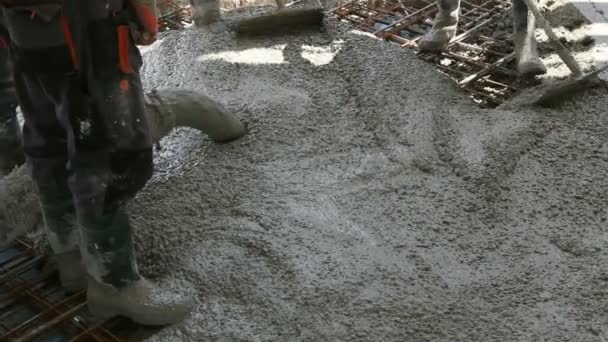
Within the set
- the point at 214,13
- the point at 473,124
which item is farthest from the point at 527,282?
the point at 214,13

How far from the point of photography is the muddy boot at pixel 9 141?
289cm

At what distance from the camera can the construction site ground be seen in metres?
2.40

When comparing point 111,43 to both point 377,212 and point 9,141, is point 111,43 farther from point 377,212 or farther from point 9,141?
point 377,212

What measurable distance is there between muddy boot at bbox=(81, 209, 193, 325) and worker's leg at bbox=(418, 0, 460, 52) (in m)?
2.52

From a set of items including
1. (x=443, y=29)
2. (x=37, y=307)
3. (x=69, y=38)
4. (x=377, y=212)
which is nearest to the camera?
(x=69, y=38)

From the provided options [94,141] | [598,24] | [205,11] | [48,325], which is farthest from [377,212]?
[598,24]

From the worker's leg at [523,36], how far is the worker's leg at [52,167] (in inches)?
106

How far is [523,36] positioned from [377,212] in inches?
72.5

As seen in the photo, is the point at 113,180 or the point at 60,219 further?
the point at 60,219

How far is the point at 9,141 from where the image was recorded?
116 inches

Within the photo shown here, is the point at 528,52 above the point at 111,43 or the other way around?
the other way around

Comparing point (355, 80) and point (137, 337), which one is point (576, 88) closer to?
point (355, 80)

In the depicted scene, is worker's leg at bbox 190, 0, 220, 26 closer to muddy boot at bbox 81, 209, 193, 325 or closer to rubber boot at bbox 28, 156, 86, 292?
rubber boot at bbox 28, 156, 86, 292

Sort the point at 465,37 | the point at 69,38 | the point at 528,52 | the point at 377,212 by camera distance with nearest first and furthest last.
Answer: the point at 69,38 < the point at 377,212 < the point at 528,52 < the point at 465,37
